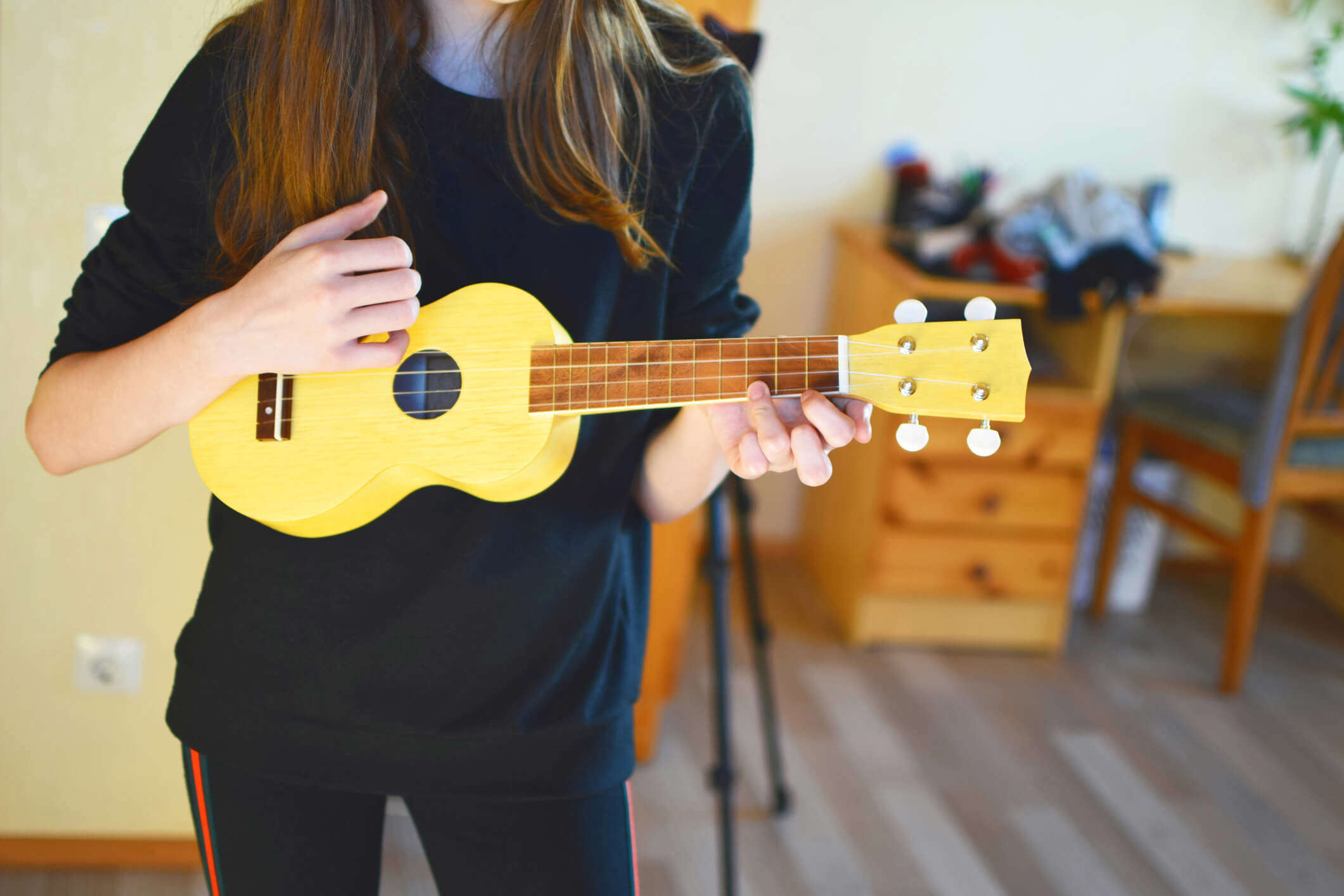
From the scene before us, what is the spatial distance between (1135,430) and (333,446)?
2.26 meters

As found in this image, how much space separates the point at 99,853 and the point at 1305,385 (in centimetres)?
243

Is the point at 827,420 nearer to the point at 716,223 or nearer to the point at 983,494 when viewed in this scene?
the point at 716,223

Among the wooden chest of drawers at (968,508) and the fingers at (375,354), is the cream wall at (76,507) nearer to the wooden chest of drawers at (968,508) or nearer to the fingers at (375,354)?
the fingers at (375,354)

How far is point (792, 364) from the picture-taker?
73 centimetres

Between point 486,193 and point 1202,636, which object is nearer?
point 486,193

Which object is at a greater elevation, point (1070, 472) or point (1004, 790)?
point (1070, 472)

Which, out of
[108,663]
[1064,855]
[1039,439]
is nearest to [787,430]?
[108,663]

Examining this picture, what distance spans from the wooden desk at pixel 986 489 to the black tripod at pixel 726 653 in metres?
0.69

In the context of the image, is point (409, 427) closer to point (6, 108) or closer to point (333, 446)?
point (333, 446)

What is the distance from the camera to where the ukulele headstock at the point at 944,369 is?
0.69 metres

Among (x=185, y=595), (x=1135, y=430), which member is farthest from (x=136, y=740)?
(x=1135, y=430)

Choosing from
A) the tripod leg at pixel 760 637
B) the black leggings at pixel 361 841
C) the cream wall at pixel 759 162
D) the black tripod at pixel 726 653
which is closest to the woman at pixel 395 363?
the black leggings at pixel 361 841

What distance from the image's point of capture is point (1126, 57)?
257cm

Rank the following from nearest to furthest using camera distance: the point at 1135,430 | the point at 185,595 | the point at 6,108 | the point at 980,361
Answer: the point at 980,361 < the point at 6,108 < the point at 185,595 < the point at 1135,430
